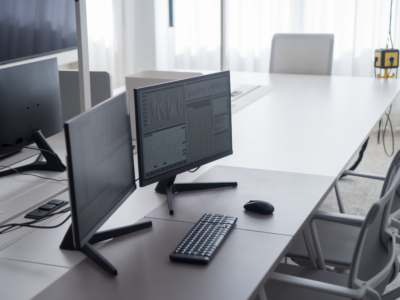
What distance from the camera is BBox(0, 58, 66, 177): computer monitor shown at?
1.80m

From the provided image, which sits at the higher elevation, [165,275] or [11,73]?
[11,73]

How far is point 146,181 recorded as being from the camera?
1532 mm

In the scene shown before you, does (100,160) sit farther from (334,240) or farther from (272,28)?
(272,28)

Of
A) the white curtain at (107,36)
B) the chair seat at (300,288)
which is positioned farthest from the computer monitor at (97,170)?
the white curtain at (107,36)

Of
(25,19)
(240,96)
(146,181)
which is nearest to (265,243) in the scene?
(146,181)

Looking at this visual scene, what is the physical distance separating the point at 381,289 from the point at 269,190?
48 centimetres

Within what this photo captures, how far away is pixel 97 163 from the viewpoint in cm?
122

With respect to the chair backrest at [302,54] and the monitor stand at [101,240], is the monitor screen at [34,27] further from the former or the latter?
the monitor stand at [101,240]

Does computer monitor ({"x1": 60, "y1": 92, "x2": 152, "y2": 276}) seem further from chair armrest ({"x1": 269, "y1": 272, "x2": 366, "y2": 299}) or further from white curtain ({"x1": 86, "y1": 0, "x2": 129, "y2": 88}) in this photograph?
white curtain ({"x1": 86, "y1": 0, "x2": 129, "y2": 88})

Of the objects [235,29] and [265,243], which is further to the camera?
[235,29]

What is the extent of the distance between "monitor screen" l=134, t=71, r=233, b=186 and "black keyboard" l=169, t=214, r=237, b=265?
229 millimetres

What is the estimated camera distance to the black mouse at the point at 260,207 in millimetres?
1509

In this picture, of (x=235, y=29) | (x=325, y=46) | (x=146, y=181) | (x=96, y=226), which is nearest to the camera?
(x=96, y=226)

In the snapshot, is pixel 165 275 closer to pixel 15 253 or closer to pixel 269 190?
pixel 15 253
